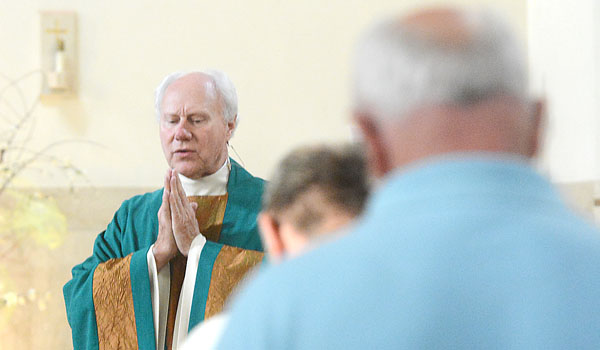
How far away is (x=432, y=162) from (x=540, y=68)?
3.15 metres

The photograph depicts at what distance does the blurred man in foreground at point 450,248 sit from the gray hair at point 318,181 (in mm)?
286

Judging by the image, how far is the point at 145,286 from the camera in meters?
3.20

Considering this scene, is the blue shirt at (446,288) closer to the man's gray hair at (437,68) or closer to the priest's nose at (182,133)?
the man's gray hair at (437,68)

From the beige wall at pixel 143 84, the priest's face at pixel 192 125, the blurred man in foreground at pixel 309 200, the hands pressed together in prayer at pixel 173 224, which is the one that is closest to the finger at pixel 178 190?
the hands pressed together in prayer at pixel 173 224

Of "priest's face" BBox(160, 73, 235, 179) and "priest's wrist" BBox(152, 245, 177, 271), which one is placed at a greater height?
"priest's face" BBox(160, 73, 235, 179)

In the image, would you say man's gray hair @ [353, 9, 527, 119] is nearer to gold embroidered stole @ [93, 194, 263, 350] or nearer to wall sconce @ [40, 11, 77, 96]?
gold embroidered stole @ [93, 194, 263, 350]

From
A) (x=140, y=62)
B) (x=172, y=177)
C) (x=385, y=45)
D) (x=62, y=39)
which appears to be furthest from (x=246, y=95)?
(x=385, y=45)

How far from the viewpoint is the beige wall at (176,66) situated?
15.3ft

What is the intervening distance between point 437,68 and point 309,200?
14.2 inches

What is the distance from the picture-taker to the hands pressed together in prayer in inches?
126

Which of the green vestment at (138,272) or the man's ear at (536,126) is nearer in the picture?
the man's ear at (536,126)

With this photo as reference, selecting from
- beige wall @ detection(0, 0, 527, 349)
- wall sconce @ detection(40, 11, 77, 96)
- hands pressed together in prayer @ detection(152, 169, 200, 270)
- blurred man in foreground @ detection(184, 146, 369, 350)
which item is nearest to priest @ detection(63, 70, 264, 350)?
hands pressed together in prayer @ detection(152, 169, 200, 270)

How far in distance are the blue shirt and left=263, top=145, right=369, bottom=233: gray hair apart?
0.32m

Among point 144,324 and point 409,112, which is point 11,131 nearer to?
point 144,324
